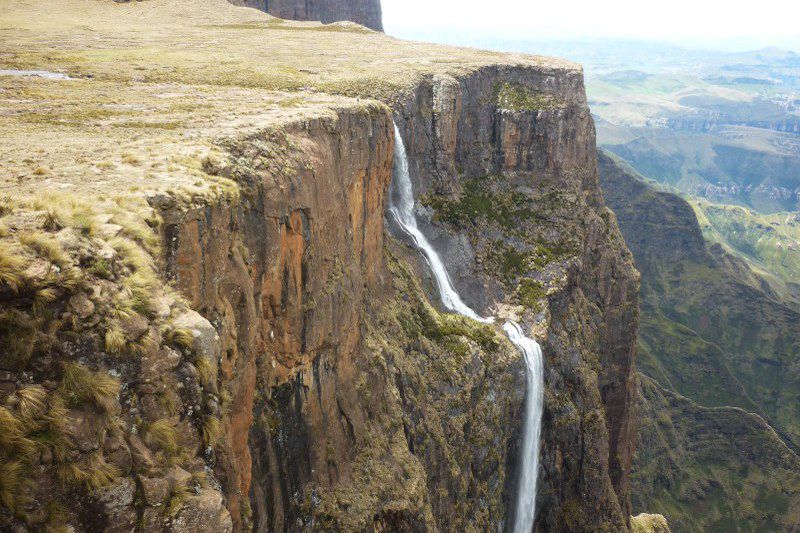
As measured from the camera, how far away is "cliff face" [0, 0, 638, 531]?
406 inches

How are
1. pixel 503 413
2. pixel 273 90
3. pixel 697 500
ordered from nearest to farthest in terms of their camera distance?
pixel 273 90, pixel 503 413, pixel 697 500

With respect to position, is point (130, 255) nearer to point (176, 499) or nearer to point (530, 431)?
point (176, 499)

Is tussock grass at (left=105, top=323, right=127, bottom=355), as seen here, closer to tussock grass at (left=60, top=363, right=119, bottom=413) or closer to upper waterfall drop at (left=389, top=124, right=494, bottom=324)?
tussock grass at (left=60, top=363, right=119, bottom=413)

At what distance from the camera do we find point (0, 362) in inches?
366

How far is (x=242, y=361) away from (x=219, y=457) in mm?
6803

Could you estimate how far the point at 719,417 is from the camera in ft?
429

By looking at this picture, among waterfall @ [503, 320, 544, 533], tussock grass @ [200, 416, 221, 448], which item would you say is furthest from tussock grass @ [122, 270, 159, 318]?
waterfall @ [503, 320, 544, 533]

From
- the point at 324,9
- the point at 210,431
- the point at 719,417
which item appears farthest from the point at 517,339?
the point at 324,9

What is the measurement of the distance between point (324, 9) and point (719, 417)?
150255 mm

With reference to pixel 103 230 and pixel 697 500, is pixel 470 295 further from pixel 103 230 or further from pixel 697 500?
pixel 697 500

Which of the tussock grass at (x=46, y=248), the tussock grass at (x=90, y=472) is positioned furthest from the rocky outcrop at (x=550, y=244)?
the tussock grass at (x=90, y=472)

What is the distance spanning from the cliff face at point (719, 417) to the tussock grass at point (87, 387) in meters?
116

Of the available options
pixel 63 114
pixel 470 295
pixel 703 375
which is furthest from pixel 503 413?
pixel 703 375

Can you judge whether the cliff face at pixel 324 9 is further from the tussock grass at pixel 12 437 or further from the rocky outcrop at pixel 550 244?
the tussock grass at pixel 12 437
